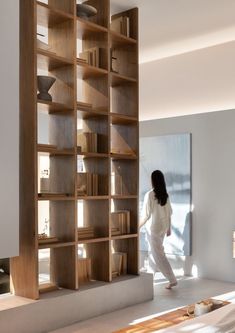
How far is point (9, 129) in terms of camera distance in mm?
3637

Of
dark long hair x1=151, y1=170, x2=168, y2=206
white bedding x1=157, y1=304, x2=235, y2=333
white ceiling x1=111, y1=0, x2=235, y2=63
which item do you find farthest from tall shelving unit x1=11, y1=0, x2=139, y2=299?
white bedding x1=157, y1=304, x2=235, y2=333

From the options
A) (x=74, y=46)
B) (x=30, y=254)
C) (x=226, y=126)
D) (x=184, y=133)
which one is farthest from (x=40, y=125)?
(x=30, y=254)

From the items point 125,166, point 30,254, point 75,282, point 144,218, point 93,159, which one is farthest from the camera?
point 144,218

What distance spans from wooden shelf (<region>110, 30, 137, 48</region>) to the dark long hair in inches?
59.3

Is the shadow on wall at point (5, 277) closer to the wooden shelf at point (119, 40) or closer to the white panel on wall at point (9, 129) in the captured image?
the white panel on wall at point (9, 129)

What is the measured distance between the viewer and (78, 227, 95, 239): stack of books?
14.5ft

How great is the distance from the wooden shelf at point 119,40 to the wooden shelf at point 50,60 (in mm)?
746

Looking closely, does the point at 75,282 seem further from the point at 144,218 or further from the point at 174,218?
the point at 174,218

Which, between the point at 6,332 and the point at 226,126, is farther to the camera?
the point at 226,126

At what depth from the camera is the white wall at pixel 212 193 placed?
5730mm

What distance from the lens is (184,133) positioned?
6172mm

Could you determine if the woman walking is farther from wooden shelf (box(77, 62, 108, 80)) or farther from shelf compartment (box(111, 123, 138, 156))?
wooden shelf (box(77, 62, 108, 80))

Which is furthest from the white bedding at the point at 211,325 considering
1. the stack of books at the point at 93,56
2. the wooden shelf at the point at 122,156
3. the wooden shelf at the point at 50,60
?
the stack of books at the point at 93,56

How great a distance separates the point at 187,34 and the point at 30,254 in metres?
3.48
